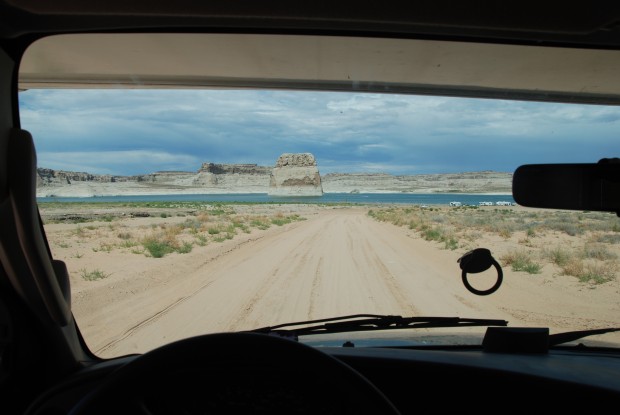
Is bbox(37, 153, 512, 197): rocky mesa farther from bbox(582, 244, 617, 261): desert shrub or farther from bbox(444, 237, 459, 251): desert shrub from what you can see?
bbox(582, 244, 617, 261): desert shrub

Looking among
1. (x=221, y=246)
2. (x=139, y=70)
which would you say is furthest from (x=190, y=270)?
(x=139, y=70)

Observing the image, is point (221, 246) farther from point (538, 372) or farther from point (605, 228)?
point (538, 372)

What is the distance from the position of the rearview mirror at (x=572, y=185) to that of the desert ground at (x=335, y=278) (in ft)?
6.65

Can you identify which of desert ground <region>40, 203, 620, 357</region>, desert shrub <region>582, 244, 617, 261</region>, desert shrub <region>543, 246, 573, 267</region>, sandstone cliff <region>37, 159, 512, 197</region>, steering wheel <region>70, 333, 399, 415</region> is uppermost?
sandstone cliff <region>37, 159, 512, 197</region>

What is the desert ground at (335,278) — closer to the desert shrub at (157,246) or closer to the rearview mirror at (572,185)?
the desert shrub at (157,246)

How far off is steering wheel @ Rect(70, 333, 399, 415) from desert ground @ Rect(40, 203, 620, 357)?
3.17 meters

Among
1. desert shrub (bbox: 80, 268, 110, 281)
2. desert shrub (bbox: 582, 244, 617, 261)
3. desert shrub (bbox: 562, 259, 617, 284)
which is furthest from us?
desert shrub (bbox: 80, 268, 110, 281)

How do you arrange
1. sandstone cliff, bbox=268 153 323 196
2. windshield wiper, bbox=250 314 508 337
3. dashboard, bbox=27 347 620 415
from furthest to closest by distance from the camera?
sandstone cliff, bbox=268 153 323 196
windshield wiper, bbox=250 314 508 337
dashboard, bbox=27 347 620 415

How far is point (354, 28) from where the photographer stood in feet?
10.7

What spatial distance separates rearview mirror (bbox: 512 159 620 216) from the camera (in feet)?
7.55

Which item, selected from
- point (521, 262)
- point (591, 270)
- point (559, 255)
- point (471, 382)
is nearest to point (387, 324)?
point (471, 382)

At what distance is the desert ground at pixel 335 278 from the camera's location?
6.75m

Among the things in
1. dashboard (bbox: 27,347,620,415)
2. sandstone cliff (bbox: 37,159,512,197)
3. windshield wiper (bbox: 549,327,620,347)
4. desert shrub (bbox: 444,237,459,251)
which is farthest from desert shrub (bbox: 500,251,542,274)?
dashboard (bbox: 27,347,620,415)

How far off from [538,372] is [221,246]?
1609 cm
